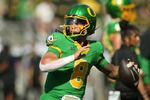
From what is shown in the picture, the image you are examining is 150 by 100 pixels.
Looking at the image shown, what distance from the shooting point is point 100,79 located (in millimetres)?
14906

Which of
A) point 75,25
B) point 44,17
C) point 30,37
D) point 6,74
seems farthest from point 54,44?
point 30,37

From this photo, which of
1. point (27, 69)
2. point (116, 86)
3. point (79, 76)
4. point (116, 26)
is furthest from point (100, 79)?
point (79, 76)

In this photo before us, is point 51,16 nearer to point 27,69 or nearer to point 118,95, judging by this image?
point 27,69

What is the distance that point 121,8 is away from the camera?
11969 millimetres

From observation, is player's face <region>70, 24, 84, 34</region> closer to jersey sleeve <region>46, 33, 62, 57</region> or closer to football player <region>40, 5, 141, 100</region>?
football player <region>40, 5, 141, 100</region>

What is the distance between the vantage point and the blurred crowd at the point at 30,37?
49.6 ft

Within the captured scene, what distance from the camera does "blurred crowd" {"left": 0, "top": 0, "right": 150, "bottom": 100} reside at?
1512 cm

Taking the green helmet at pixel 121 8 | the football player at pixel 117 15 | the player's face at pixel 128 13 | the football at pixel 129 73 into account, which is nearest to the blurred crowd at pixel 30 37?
the football player at pixel 117 15

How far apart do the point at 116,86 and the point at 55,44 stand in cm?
223

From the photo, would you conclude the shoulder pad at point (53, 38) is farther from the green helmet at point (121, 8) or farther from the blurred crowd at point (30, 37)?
the blurred crowd at point (30, 37)

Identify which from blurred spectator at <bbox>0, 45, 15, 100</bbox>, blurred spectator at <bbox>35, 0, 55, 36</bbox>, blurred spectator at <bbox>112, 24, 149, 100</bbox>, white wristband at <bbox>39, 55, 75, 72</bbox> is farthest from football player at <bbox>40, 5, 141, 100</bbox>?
blurred spectator at <bbox>35, 0, 55, 36</bbox>

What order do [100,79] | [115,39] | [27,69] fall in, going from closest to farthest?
[115,39], [100,79], [27,69]

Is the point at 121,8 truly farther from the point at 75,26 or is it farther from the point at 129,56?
the point at 75,26

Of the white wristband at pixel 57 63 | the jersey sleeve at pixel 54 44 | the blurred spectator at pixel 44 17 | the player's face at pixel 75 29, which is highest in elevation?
the player's face at pixel 75 29
